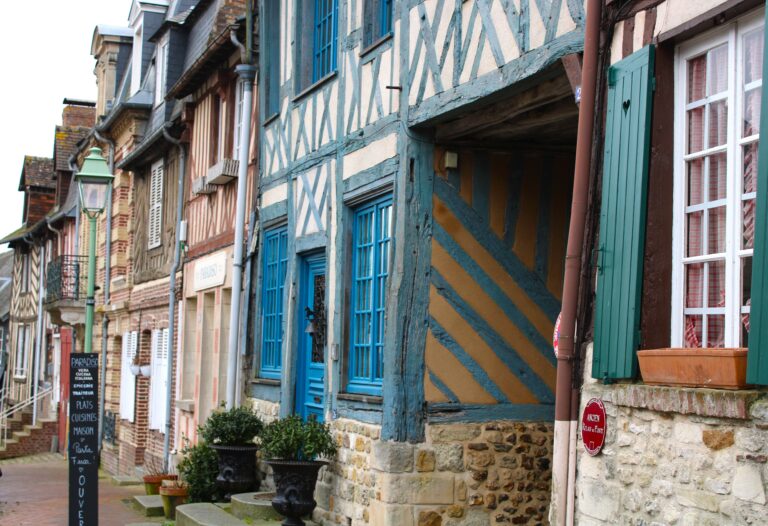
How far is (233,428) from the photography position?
12.2 meters

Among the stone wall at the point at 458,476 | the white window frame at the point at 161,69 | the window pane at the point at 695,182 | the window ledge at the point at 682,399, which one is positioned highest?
the white window frame at the point at 161,69

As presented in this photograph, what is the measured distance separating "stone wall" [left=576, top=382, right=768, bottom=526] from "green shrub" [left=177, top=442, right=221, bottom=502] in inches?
279

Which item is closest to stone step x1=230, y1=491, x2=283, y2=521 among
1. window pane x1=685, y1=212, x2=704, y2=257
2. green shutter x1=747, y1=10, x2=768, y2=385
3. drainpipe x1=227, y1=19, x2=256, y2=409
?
drainpipe x1=227, y1=19, x2=256, y2=409

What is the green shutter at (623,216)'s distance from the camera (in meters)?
5.71

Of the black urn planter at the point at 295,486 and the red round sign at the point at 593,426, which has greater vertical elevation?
the red round sign at the point at 593,426

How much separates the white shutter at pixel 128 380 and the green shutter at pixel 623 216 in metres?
15.0

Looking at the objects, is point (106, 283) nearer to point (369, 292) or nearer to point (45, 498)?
point (45, 498)

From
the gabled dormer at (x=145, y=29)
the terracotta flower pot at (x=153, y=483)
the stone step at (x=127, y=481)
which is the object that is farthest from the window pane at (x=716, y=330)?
the gabled dormer at (x=145, y=29)

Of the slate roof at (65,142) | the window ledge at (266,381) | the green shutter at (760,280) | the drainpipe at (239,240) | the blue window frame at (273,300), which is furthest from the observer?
the slate roof at (65,142)

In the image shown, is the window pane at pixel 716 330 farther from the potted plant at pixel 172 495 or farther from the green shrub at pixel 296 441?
the potted plant at pixel 172 495

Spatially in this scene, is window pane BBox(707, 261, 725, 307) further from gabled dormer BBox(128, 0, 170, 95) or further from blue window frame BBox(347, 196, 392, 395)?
gabled dormer BBox(128, 0, 170, 95)

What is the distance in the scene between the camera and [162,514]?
13.7 meters

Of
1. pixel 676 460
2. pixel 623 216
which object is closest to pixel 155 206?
pixel 623 216

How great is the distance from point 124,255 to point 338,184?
12.1 meters
